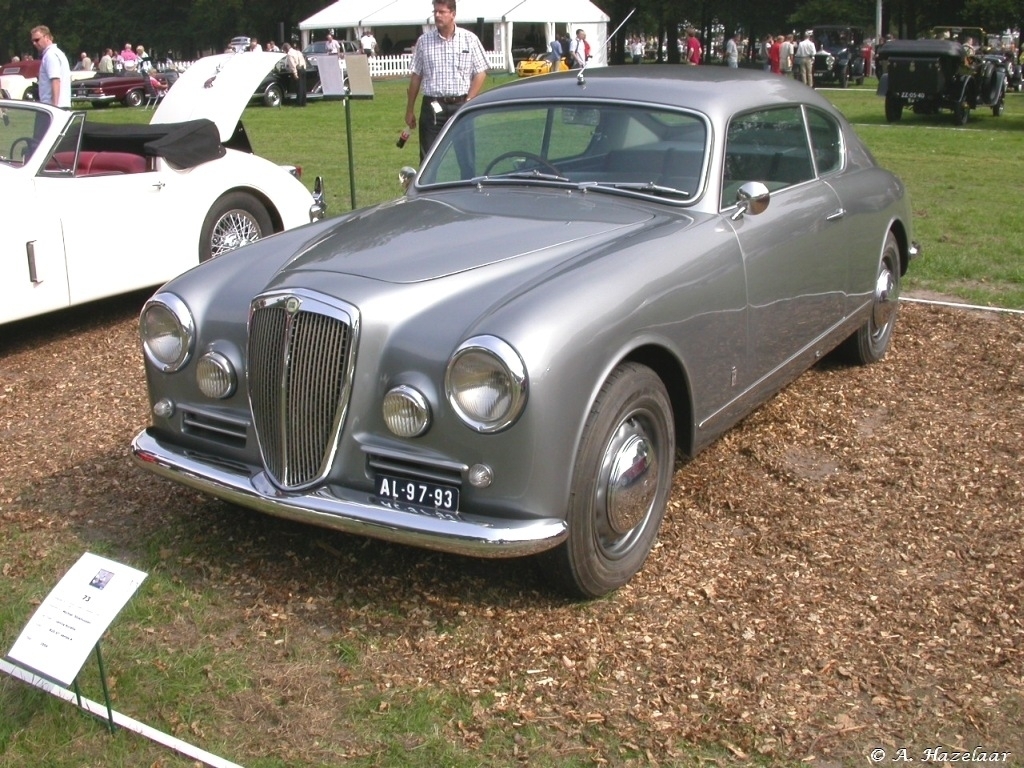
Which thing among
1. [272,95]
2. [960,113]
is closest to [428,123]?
[960,113]

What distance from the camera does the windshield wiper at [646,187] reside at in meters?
4.42

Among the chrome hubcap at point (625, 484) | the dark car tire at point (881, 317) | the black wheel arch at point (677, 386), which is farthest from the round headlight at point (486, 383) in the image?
the dark car tire at point (881, 317)

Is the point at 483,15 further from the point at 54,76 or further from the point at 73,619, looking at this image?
the point at 73,619

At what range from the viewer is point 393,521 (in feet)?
Answer: 10.8

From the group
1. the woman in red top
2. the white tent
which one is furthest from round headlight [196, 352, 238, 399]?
the white tent

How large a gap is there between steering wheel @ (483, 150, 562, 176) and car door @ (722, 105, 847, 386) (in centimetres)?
73

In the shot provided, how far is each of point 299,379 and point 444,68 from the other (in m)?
5.56

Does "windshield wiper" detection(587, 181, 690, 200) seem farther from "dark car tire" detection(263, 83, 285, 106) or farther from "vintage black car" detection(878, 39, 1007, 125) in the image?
"dark car tire" detection(263, 83, 285, 106)

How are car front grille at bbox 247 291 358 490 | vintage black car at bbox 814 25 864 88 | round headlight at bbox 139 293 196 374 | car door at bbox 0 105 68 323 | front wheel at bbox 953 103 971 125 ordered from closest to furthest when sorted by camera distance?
car front grille at bbox 247 291 358 490 < round headlight at bbox 139 293 196 374 < car door at bbox 0 105 68 323 < front wheel at bbox 953 103 971 125 < vintage black car at bbox 814 25 864 88

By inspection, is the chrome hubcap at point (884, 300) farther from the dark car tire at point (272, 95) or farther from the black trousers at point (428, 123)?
the dark car tire at point (272, 95)

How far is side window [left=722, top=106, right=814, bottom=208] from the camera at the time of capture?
460cm

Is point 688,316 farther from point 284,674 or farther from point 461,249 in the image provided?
point 284,674

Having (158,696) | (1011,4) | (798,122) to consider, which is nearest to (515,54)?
(1011,4)

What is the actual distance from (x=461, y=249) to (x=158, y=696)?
68.5 inches
